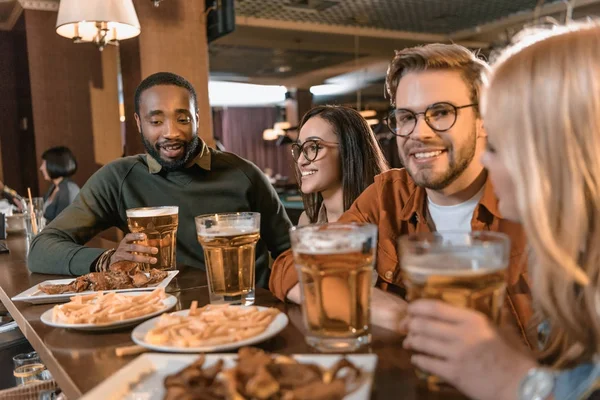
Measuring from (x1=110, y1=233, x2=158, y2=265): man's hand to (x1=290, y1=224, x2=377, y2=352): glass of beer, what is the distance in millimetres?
786

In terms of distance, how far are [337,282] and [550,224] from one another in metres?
0.35

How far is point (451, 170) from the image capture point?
140cm

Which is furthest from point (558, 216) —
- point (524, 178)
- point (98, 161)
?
point (98, 161)

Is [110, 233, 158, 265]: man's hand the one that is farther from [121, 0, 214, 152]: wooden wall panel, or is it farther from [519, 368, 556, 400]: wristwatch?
[121, 0, 214, 152]: wooden wall panel

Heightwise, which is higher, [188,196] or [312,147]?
[312,147]

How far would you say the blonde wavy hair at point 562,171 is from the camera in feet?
2.45

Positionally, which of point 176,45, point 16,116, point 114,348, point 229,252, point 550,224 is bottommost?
point 114,348

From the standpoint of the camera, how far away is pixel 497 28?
30.4 feet

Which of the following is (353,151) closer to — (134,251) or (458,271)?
(134,251)

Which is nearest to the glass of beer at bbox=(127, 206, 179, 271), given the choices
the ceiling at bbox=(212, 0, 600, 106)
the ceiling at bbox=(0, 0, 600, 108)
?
the ceiling at bbox=(0, 0, 600, 108)

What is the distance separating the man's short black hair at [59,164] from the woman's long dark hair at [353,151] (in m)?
4.28

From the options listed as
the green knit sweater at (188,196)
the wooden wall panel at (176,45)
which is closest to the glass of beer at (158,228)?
the green knit sweater at (188,196)

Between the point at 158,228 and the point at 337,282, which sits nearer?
the point at 337,282

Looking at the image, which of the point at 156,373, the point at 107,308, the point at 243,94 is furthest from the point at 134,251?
the point at 243,94
